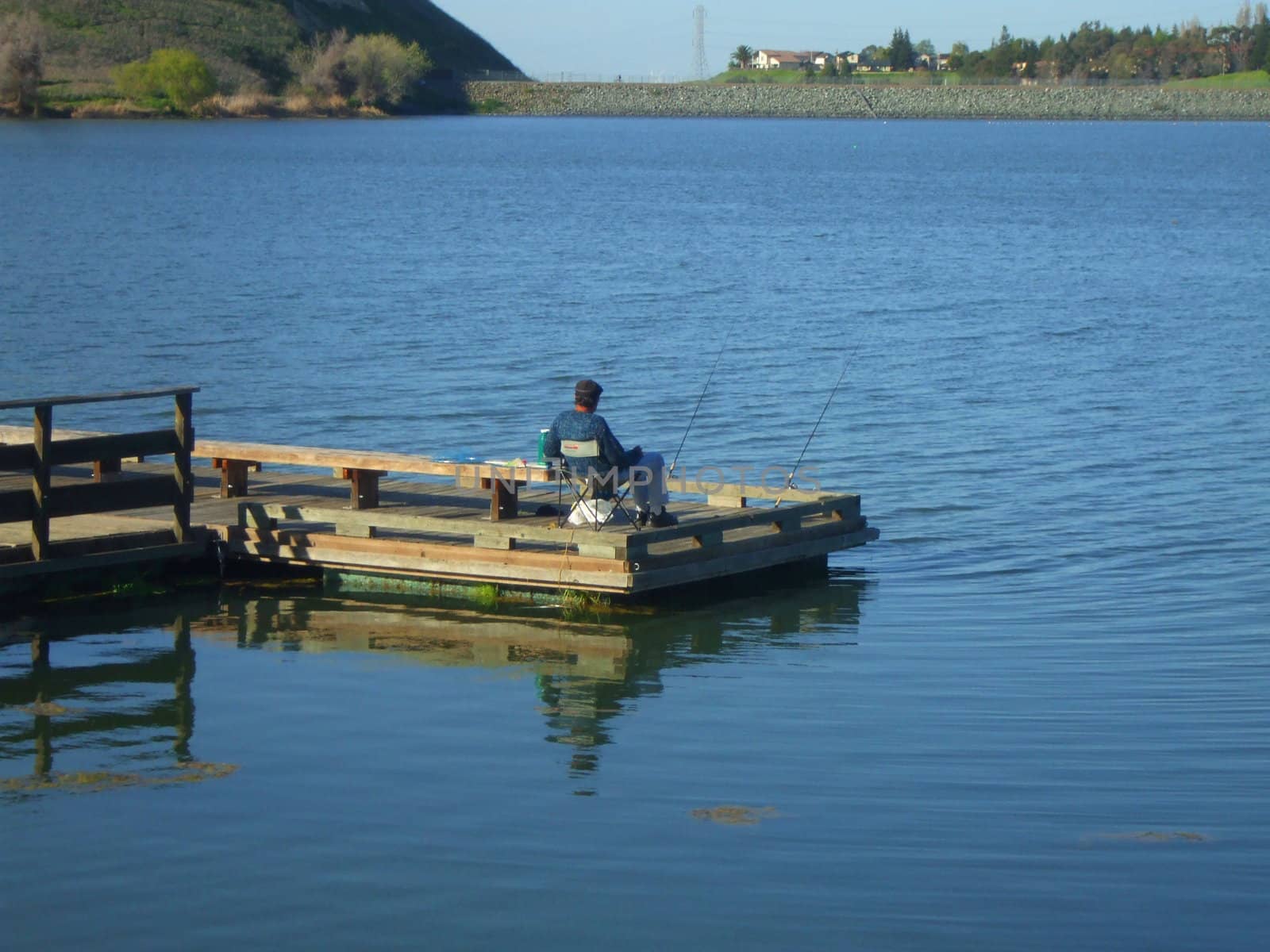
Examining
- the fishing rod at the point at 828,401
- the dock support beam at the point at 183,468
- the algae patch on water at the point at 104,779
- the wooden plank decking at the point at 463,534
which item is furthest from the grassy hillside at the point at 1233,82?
the algae patch on water at the point at 104,779

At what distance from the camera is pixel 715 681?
420 inches

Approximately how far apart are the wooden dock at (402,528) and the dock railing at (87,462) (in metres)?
0.02

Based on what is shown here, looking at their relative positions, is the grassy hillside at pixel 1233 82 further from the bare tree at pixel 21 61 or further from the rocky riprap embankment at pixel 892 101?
the bare tree at pixel 21 61

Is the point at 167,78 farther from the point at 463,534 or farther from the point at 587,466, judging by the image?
the point at 587,466

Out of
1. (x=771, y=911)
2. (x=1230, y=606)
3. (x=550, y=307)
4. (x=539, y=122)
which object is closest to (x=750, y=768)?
(x=771, y=911)

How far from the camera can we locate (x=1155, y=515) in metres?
15.8

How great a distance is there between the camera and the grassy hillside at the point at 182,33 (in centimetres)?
12269

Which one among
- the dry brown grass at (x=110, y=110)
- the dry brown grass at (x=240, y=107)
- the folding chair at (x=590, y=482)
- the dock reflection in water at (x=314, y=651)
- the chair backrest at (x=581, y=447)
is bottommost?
the dock reflection in water at (x=314, y=651)

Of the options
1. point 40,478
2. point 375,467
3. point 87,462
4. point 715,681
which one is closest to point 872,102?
point 375,467

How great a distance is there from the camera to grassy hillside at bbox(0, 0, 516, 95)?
123m

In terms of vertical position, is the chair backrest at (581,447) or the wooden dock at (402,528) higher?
the chair backrest at (581,447)

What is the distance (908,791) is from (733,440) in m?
11.4

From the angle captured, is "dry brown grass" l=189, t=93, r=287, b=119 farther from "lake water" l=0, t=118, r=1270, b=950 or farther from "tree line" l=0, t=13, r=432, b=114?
"lake water" l=0, t=118, r=1270, b=950

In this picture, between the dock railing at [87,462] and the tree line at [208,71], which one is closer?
the dock railing at [87,462]
